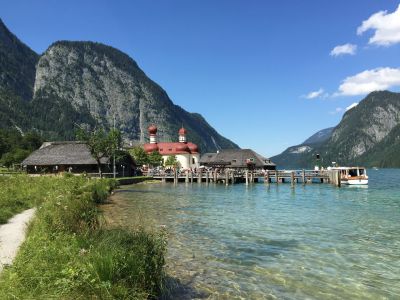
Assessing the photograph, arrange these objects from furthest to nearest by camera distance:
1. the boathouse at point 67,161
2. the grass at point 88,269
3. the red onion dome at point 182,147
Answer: the red onion dome at point 182,147 → the boathouse at point 67,161 → the grass at point 88,269

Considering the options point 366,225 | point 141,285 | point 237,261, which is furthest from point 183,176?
point 141,285

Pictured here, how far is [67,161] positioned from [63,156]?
223 cm

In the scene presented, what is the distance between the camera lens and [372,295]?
37.3 ft

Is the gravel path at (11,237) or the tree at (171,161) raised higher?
the tree at (171,161)

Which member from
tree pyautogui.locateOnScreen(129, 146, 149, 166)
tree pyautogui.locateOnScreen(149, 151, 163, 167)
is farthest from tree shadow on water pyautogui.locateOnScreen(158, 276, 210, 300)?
tree pyautogui.locateOnScreen(149, 151, 163, 167)

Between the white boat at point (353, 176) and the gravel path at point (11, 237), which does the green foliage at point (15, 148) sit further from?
the gravel path at point (11, 237)

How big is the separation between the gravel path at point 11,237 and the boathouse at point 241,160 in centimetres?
8115

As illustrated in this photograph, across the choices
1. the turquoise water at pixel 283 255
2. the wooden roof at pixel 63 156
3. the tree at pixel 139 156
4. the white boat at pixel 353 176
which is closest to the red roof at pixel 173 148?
the tree at pixel 139 156

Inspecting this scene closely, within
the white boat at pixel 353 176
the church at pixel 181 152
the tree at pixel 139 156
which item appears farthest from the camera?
the church at pixel 181 152

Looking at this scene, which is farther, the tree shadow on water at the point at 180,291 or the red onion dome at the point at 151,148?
the red onion dome at the point at 151,148

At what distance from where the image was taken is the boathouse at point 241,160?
3861 inches

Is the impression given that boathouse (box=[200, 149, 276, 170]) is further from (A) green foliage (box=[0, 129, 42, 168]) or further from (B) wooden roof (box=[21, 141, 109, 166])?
(A) green foliage (box=[0, 129, 42, 168])

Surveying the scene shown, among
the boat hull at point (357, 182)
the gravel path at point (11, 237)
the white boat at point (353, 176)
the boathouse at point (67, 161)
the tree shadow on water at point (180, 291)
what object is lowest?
the tree shadow on water at point (180, 291)

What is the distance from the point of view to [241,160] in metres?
101
